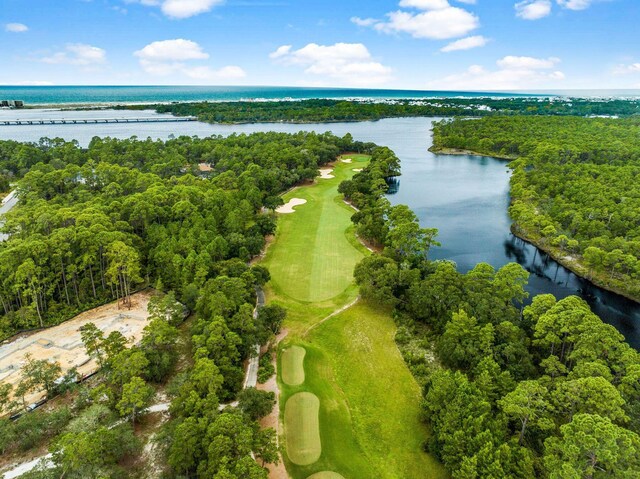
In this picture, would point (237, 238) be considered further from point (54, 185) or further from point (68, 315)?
point (54, 185)

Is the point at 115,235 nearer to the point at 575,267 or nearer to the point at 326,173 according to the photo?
the point at 575,267

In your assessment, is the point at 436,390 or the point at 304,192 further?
the point at 304,192

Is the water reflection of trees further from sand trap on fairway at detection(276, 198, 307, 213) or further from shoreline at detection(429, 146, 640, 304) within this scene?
shoreline at detection(429, 146, 640, 304)

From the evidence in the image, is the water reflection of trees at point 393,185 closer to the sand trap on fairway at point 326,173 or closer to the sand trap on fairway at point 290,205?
the sand trap on fairway at point 326,173

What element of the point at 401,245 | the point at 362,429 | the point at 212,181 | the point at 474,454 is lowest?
the point at 362,429

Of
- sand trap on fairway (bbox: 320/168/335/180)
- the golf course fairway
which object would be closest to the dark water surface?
sand trap on fairway (bbox: 320/168/335/180)

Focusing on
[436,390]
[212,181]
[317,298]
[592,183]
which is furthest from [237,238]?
[592,183]

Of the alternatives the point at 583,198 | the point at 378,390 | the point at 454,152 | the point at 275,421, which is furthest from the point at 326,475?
the point at 454,152
